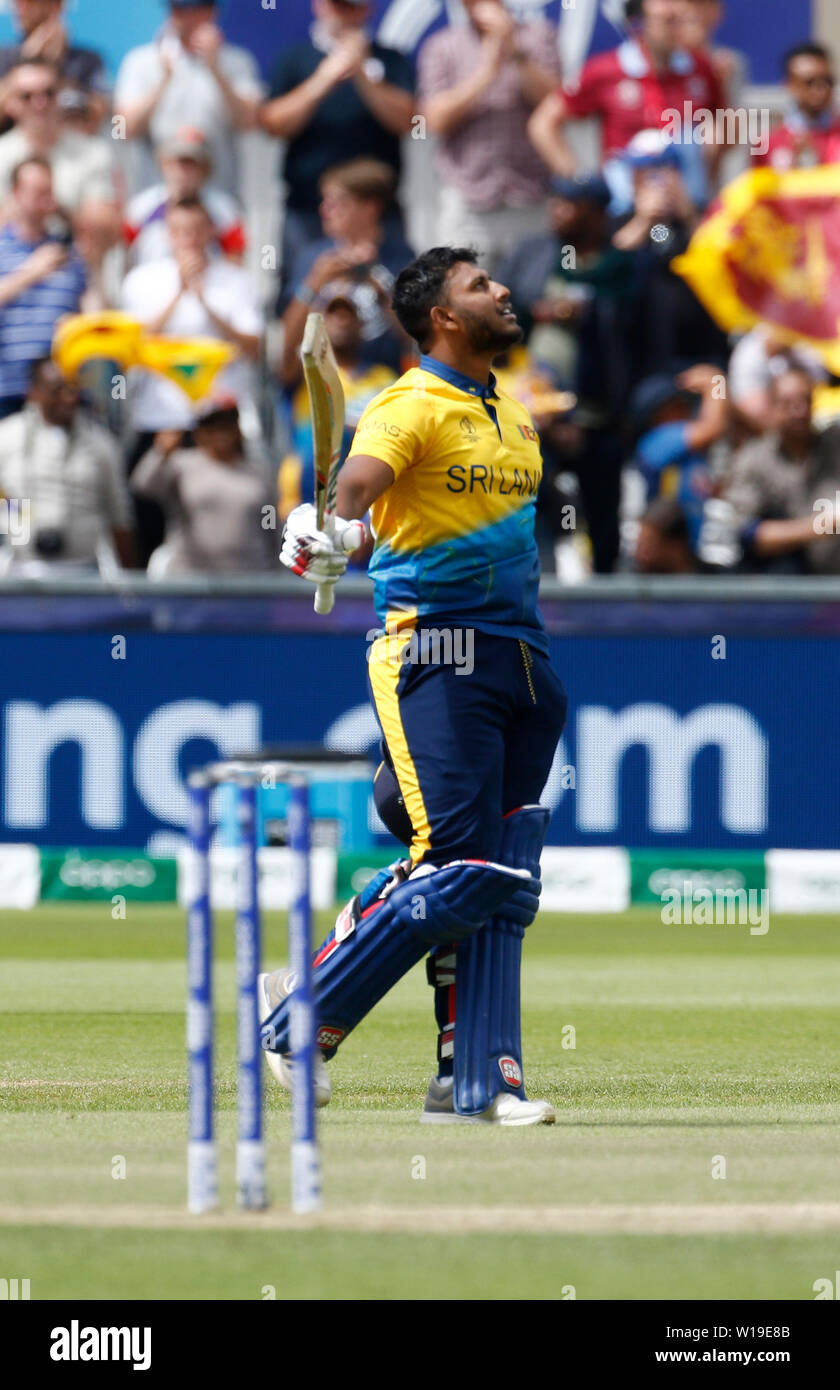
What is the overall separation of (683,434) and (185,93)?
4205 mm

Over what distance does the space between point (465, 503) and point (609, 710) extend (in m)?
7.90

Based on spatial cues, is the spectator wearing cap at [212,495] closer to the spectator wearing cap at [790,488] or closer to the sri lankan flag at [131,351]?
the sri lankan flag at [131,351]

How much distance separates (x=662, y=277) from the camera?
1534 cm

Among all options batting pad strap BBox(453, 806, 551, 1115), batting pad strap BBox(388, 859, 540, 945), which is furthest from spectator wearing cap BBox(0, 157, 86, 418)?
batting pad strap BBox(388, 859, 540, 945)

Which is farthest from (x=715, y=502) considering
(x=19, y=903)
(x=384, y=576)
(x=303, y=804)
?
(x=303, y=804)

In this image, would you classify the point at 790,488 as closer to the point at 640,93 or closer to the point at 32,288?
the point at 640,93

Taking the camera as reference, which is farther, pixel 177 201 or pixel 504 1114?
pixel 177 201

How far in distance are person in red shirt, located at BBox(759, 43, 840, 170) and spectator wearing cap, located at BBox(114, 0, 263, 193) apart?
353 cm

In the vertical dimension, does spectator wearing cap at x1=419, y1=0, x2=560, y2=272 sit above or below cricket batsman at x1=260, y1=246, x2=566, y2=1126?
above

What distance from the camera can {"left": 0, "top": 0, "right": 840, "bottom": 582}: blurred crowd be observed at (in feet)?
48.9

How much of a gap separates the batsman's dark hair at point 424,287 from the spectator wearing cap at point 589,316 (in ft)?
26.3

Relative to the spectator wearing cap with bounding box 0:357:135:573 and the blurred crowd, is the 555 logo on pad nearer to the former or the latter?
the blurred crowd

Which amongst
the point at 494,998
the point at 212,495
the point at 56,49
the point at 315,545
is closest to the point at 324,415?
the point at 315,545

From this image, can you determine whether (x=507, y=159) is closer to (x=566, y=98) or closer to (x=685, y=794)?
(x=566, y=98)
